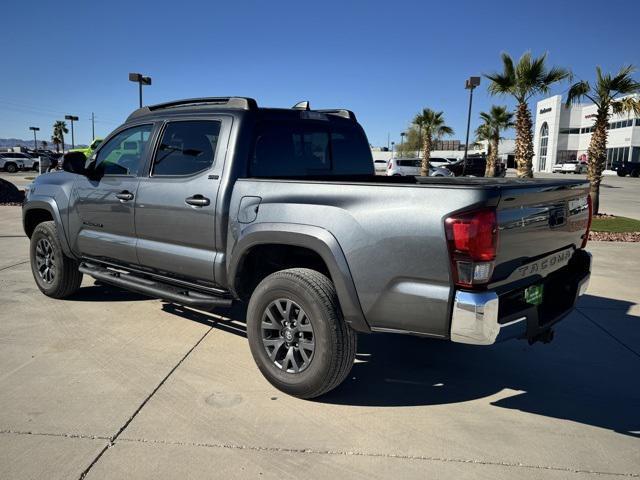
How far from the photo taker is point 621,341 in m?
4.58

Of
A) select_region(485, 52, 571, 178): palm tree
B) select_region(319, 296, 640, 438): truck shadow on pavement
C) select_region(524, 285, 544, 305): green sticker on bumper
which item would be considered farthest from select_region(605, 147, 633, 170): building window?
select_region(524, 285, 544, 305): green sticker on bumper

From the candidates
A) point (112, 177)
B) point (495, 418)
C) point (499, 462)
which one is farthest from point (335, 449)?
point (112, 177)

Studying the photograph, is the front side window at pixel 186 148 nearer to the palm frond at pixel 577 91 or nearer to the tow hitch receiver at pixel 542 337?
the tow hitch receiver at pixel 542 337

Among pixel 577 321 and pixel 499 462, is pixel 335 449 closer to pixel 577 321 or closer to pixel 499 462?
pixel 499 462

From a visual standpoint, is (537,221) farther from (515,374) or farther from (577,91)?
(577,91)

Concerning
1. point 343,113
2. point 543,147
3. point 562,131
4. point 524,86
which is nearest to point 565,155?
point 562,131

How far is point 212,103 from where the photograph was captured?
4145 mm

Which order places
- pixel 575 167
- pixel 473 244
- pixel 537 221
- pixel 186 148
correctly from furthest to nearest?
pixel 575 167 → pixel 186 148 → pixel 537 221 → pixel 473 244

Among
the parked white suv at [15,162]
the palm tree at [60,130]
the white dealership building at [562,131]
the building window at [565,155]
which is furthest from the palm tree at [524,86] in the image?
the palm tree at [60,130]

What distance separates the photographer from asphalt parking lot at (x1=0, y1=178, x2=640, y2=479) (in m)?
2.69

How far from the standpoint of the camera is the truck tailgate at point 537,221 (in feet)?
8.99

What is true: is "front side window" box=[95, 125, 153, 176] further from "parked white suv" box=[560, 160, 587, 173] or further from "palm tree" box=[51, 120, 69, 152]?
"palm tree" box=[51, 120, 69, 152]

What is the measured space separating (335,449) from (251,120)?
7.51 feet

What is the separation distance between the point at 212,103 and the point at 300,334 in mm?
2022
